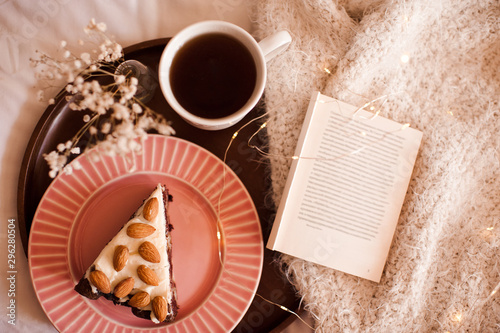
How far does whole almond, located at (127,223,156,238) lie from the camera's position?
73 centimetres

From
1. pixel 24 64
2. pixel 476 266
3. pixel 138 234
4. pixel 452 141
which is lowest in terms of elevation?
pixel 476 266

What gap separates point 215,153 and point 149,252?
0.26 meters

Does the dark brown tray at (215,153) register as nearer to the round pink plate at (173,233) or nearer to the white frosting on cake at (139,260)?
the round pink plate at (173,233)

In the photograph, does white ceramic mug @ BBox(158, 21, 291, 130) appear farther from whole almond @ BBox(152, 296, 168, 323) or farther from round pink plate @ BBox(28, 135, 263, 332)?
whole almond @ BBox(152, 296, 168, 323)

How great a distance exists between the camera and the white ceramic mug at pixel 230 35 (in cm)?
66

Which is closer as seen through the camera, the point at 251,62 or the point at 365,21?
the point at 251,62

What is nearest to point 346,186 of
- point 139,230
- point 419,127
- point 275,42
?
point 419,127

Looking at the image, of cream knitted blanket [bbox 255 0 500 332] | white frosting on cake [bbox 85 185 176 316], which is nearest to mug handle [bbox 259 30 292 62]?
cream knitted blanket [bbox 255 0 500 332]

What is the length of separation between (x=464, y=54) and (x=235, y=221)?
69cm

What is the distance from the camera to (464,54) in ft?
2.86

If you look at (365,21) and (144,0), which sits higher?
(144,0)

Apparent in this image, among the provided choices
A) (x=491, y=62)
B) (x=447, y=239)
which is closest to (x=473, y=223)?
(x=447, y=239)

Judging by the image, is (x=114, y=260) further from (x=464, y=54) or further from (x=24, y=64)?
(x=464, y=54)

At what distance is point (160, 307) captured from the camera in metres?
0.71
